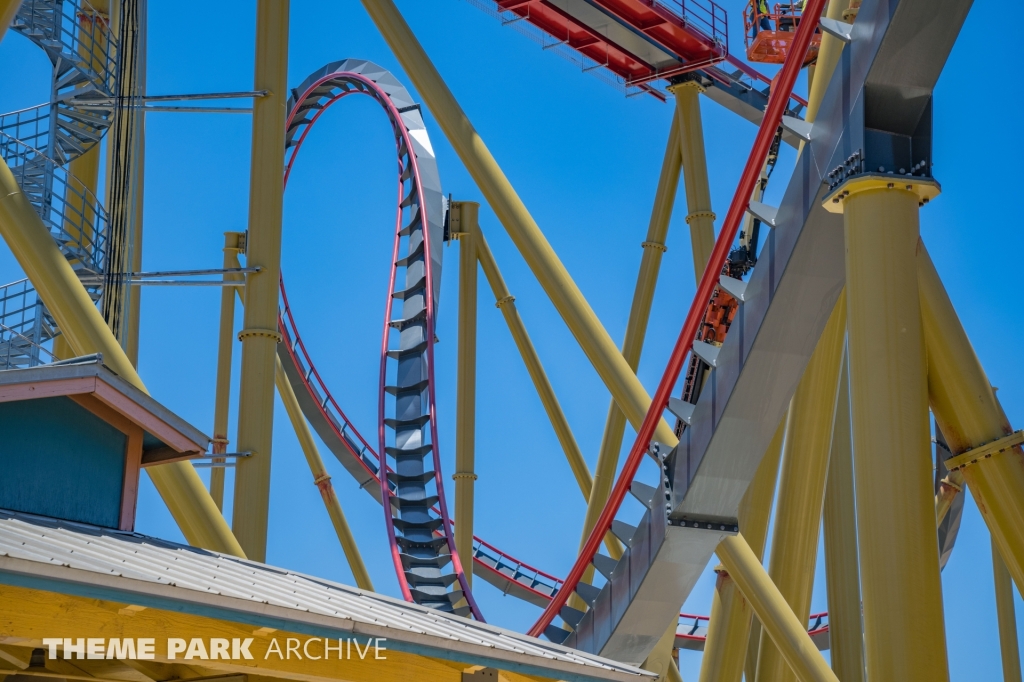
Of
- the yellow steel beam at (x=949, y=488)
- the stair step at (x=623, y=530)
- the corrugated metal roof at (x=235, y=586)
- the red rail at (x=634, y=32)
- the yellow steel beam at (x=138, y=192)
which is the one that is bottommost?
the corrugated metal roof at (x=235, y=586)

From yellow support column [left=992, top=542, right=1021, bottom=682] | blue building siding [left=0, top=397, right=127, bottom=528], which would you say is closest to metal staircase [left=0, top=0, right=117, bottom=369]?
blue building siding [left=0, top=397, right=127, bottom=528]

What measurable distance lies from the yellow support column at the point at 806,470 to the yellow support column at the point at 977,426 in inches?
38.8

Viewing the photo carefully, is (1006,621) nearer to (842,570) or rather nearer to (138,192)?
(842,570)

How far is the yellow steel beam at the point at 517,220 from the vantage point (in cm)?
709

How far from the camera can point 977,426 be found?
4.77m

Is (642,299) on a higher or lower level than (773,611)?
higher

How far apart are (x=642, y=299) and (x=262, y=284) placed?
379 cm

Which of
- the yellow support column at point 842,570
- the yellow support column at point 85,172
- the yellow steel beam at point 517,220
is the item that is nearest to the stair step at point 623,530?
the yellow steel beam at point 517,220

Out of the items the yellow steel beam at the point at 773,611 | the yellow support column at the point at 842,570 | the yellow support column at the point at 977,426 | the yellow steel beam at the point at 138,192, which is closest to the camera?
the yellow support column at the point at 977,426

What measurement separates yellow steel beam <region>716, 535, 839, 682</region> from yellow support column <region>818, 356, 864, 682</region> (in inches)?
45.3

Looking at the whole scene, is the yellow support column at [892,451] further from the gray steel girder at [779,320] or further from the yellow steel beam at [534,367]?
the yellow steel beam at [534,367]

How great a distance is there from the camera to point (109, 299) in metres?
7.57

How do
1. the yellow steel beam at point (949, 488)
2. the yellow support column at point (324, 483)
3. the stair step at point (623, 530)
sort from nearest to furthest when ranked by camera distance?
1. the stair step at point (623, 530)
2. the yellow support column at point (324, 483)
3. the yellow steel beam at point (949, 488)

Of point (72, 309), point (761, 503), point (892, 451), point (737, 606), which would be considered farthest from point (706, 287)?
point (72, 309)
